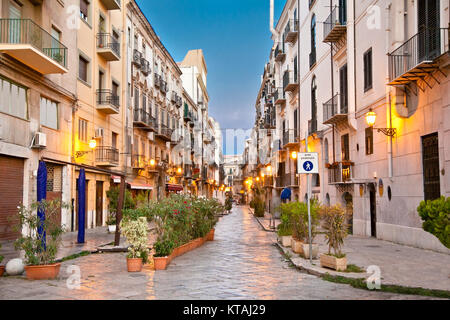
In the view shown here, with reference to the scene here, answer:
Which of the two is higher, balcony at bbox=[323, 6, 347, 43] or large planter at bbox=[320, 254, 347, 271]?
balcony at bbox=[323, 6, 347, 43]

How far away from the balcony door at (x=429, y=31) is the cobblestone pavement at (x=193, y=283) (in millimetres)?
7775

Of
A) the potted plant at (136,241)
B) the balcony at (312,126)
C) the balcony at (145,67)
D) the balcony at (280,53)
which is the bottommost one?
the potted plant at (136,241)

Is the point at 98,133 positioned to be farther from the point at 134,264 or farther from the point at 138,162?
the point at 134,264

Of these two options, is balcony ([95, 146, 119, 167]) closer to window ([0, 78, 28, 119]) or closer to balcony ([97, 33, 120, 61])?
balcony ([97, 33, 120, 61])

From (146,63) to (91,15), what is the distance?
11.5 meters

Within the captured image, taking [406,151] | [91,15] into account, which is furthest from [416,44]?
[91,15]

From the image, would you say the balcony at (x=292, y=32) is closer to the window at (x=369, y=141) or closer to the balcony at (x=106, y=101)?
the balcony at (x=106, y=101)

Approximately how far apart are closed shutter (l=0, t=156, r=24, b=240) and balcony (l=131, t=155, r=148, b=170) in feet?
49.8

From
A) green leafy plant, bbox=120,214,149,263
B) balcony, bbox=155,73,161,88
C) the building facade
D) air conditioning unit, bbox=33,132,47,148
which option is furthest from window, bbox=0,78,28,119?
balcony, bbox=155,73,161,88

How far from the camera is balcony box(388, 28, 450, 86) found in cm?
1309

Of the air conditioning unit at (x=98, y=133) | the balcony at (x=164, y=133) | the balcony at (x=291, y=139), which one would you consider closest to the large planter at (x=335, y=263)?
the air conditioning unit at (x=98, y=133)

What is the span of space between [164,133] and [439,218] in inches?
1401

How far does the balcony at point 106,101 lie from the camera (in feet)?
83.9
